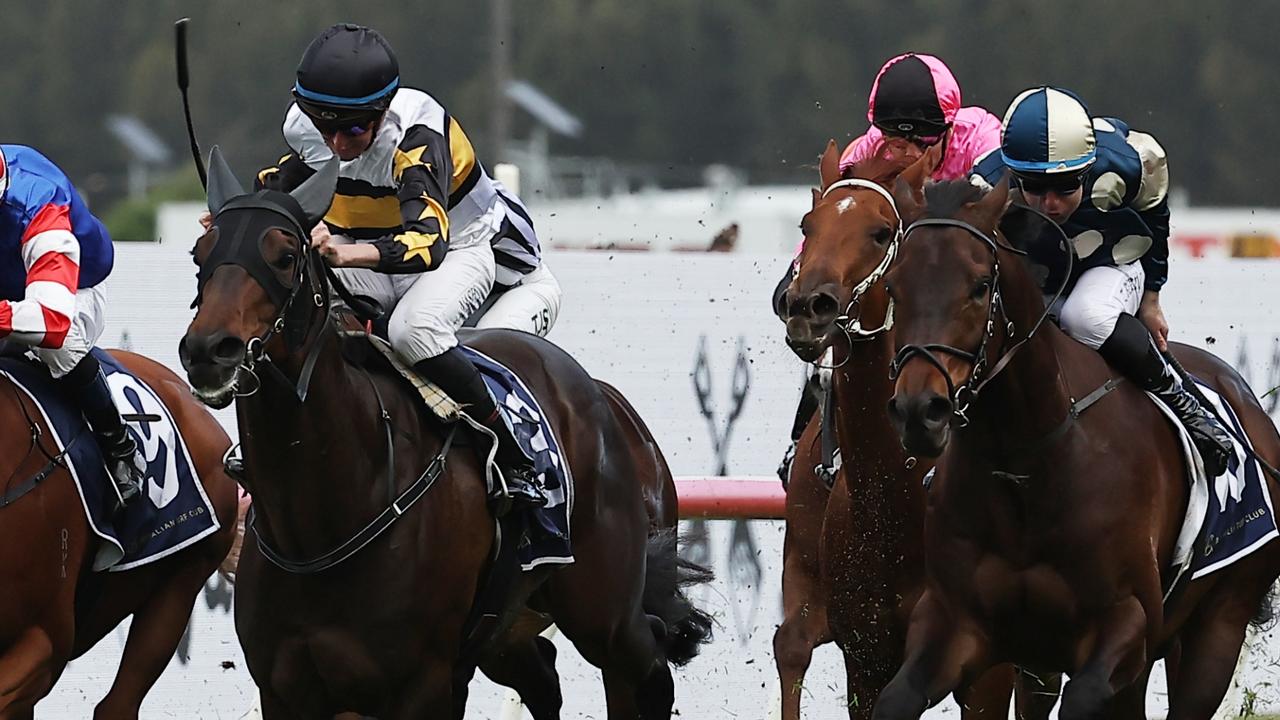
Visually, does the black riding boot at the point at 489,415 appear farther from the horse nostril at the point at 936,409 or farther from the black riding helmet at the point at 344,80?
the horse nostril at the point at 936,409

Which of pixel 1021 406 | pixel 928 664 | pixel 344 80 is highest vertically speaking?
pixel 344 80

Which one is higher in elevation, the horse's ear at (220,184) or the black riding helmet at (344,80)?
the black riding helmet at (344,80)

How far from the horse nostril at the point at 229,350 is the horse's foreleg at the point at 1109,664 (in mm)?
2113

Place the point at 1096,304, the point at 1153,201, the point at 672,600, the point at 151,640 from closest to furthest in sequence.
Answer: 1. the point at 1096,304
2. the point at 1153,201
3. the point at 151,640
4. the point at 672,600

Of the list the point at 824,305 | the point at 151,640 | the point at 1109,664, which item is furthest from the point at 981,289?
the point at 151,640

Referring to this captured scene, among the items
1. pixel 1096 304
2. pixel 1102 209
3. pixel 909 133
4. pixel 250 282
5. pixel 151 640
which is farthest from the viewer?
pixel 151 640

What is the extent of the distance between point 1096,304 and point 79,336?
2832 mm

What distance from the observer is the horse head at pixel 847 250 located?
5352mm

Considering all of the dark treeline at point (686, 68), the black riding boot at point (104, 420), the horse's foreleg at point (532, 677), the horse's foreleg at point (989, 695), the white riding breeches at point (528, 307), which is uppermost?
the white riding breeches at point (528, 307)

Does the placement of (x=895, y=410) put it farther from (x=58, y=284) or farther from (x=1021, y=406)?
(x=58, y=284)

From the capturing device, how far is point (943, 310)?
15.9 ft

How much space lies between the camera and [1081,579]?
522 centimetres

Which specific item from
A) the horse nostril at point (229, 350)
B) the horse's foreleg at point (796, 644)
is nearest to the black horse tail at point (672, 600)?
the horse's foreleg at point (796, 644)

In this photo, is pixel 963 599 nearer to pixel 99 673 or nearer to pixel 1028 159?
pixel 1028 159
